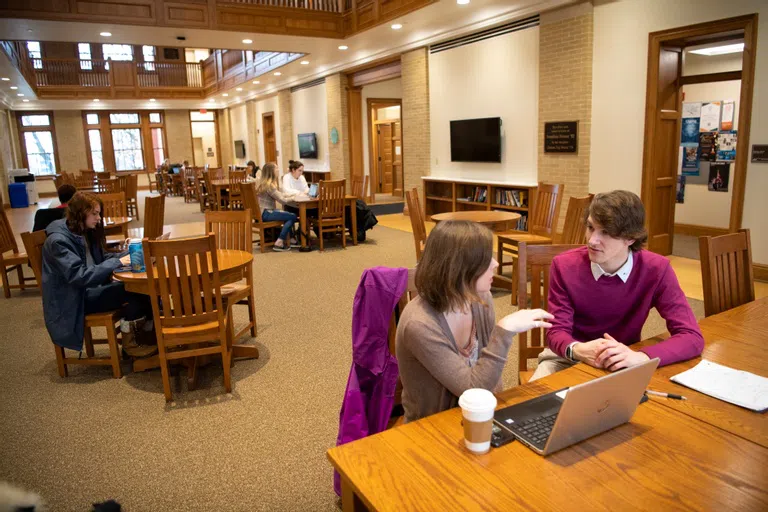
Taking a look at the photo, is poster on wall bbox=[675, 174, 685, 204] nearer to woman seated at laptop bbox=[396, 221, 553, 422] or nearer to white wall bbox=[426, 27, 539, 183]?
white wall bbox=[426, 27, 539, 183]

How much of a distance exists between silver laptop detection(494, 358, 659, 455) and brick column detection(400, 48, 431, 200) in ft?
28.0

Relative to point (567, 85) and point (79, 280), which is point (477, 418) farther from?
point (567, 85)

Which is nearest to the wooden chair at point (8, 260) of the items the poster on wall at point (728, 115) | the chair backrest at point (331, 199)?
the chair backrest at point (331, 199)

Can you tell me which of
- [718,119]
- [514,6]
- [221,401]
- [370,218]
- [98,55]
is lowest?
[221,401]

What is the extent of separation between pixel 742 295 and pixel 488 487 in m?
1.91

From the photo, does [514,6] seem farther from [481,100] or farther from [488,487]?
[488,487]

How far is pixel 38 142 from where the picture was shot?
62.3 ft

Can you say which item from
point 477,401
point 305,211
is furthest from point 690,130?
point 477,401

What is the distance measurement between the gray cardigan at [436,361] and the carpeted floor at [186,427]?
90cm

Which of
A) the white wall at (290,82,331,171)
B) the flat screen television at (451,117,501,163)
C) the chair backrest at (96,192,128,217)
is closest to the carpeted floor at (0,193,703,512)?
the chair backrest at (96,192,128,217)

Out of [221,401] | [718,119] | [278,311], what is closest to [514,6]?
[718,119]

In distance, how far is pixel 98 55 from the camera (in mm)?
20125

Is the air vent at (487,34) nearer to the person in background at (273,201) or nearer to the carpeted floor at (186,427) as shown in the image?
the person in background at (273,201)

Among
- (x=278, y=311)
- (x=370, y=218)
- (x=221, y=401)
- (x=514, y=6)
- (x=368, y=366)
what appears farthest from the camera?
(x=370, y=218)
